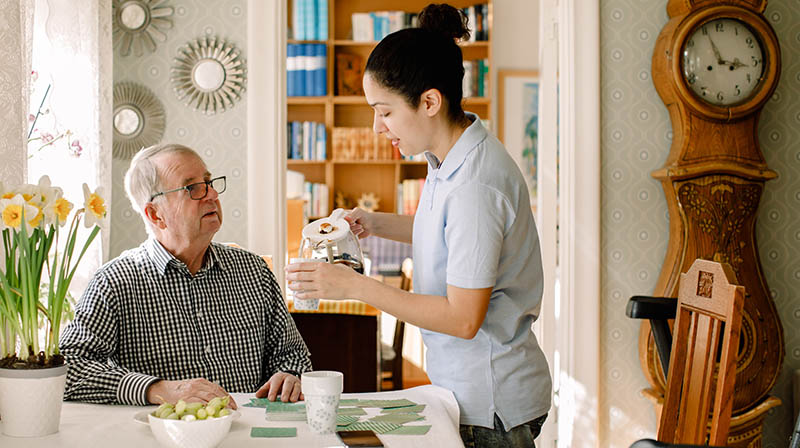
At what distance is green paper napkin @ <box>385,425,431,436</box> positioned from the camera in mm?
1244

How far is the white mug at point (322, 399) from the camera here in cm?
121

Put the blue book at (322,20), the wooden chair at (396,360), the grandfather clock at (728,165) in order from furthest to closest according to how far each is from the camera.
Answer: the blue book at (322,20)
the wooden chair at (396,360)
the grandfather clock at (728,165)

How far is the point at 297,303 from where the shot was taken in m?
1.53

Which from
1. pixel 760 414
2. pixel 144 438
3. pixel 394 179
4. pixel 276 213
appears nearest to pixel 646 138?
pixel 760 414

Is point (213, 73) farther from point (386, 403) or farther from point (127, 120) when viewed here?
point (386, 403)

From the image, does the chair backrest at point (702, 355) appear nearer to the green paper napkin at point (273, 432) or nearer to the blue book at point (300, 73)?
the green paper napkin at point (273, 432)

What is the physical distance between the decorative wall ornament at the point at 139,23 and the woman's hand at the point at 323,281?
1.95m

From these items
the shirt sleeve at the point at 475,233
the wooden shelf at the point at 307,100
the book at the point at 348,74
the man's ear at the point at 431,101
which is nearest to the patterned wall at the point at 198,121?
the man's ear at the point at 431,101

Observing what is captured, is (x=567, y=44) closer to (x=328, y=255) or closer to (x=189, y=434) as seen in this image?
(x=328, y=255)

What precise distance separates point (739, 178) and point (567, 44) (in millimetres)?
833

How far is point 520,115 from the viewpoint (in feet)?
17.7

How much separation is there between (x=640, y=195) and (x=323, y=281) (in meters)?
1.94

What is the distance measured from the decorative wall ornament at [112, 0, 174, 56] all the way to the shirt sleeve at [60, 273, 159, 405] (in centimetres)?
166

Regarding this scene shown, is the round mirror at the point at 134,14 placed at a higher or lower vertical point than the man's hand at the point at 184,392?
higher
